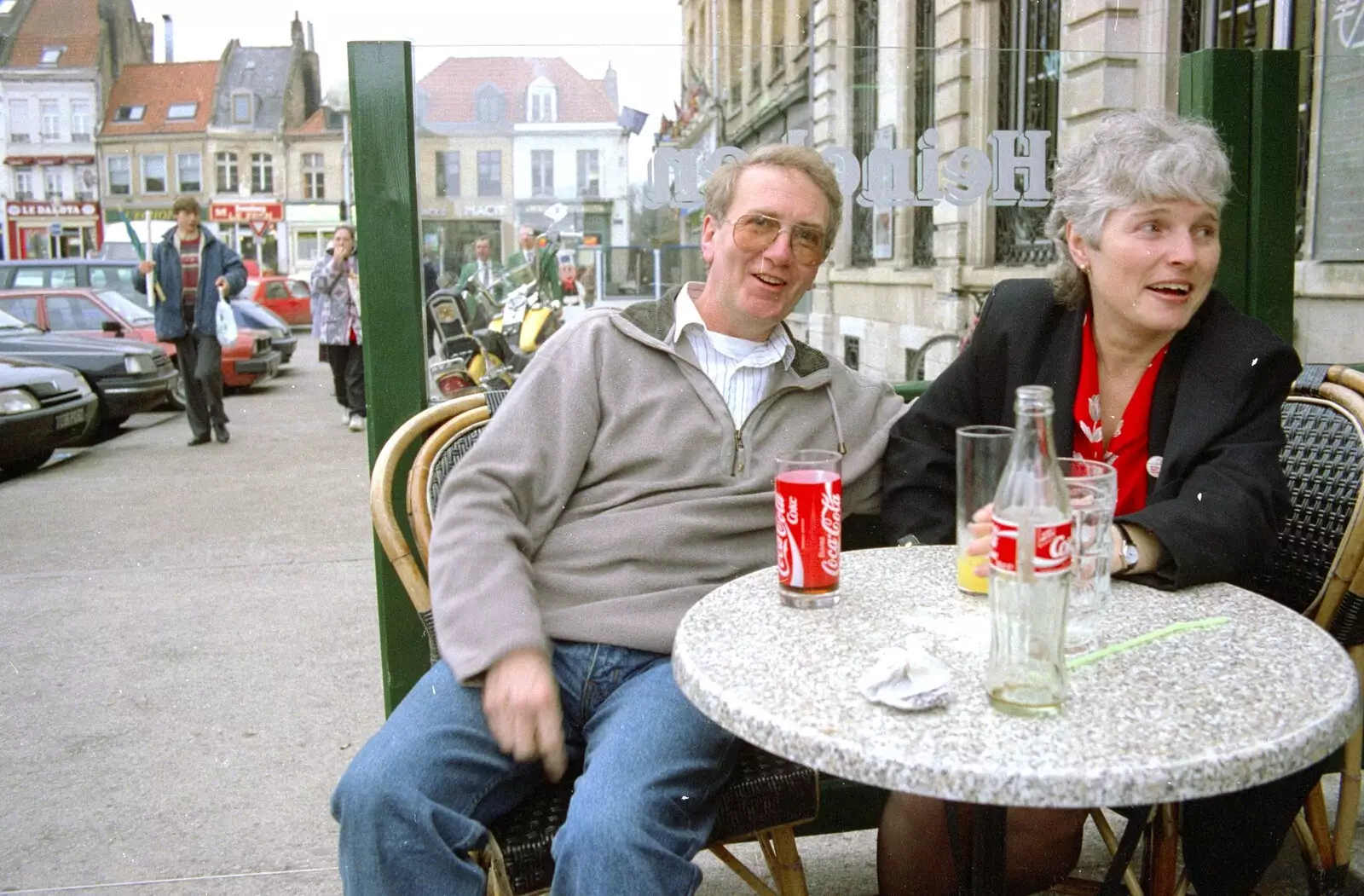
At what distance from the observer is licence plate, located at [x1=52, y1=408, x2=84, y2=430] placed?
28.7 feet

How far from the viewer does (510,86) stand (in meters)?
3.28

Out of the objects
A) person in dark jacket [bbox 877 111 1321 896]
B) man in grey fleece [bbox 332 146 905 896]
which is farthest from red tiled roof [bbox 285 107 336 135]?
person in dark jacket [bbox 877 111 1321 896]

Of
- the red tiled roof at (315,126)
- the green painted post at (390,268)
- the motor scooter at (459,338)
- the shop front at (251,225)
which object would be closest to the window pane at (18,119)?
the shop front at (251,225)

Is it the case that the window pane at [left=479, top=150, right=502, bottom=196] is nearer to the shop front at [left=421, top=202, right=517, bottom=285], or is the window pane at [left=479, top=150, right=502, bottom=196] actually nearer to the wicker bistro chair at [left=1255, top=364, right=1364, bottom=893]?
the shop front at [left=421, top=202, right=517, bottom=285]

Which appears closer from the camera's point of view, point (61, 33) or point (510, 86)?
point (510, 86)

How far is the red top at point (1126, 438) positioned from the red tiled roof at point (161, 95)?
5526 cm

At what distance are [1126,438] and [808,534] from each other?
0.71 meters

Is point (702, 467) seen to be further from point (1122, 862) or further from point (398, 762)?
point (1122, 862)

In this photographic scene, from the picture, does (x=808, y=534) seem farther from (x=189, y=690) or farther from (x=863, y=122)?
(x=189, y=690)

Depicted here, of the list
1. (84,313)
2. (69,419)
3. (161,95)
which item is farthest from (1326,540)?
(161,95)

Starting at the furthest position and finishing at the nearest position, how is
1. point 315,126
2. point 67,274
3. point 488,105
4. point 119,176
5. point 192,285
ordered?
1. point 315,126
2. point 119,176
3. point 67,274
4. point 192,285
5. point 488,105

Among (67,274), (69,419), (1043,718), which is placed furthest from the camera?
(67,274)

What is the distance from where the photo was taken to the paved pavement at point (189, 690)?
288cm

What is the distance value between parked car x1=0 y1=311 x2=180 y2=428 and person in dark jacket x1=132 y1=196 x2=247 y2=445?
1.22m
